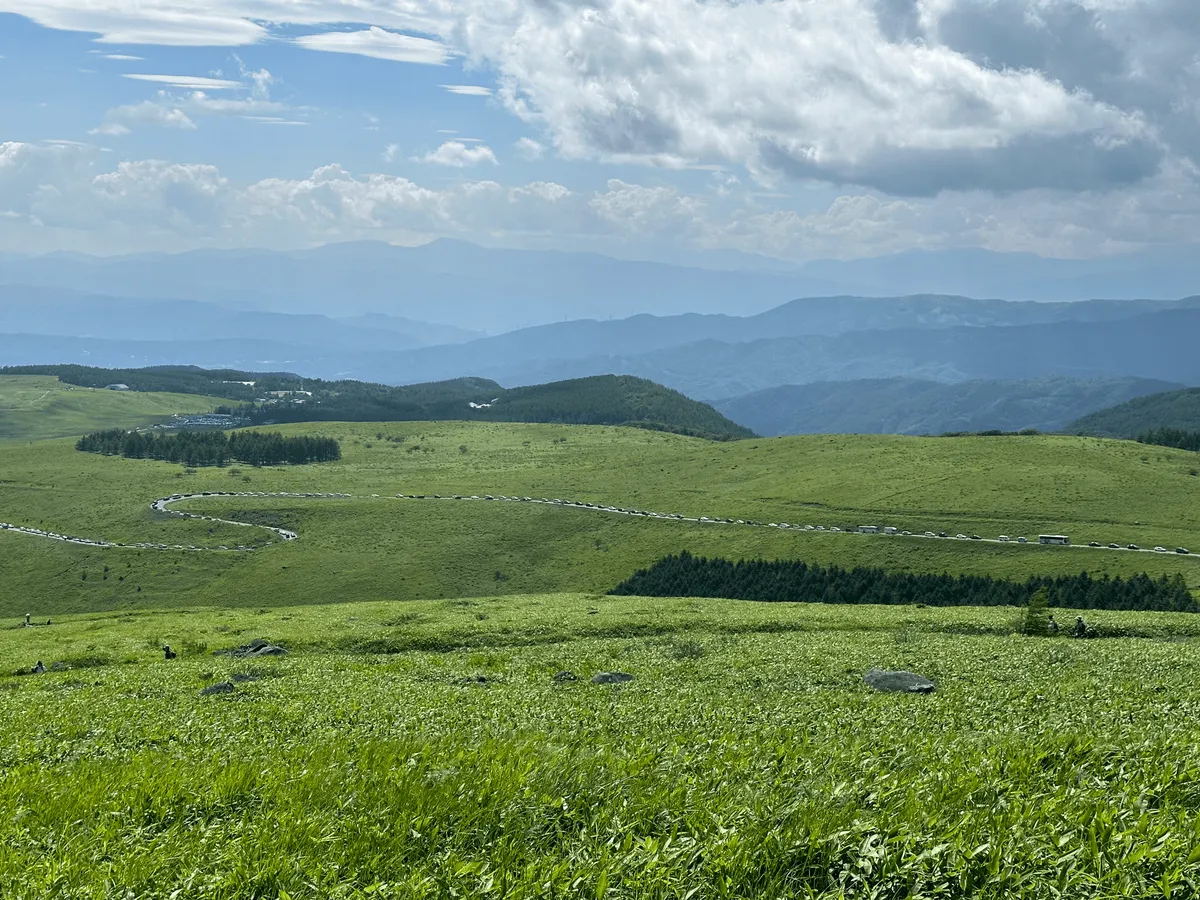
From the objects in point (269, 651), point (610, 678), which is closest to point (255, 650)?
point (269, 651)

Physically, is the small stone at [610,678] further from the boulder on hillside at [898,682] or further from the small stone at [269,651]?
the small stone at [269,651]

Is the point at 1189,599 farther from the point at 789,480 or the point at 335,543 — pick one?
the point at 335,543

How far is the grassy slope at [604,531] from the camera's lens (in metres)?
128

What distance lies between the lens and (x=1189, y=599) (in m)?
89.8

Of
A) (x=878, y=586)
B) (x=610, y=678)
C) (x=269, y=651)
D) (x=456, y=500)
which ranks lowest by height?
(x=878, y=586)

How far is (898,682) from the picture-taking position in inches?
1268

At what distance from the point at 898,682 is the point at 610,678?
11103 millimetres

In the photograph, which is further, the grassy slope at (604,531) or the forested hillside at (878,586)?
the grassy slope at (604,531)

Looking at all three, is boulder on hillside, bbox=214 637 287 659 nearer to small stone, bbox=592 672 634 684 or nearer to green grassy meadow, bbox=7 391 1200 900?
green grassy meadow, bbox=7 391 1200 900

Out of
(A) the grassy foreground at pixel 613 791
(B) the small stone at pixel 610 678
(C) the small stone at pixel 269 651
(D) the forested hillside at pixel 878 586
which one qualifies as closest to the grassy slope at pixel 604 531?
(D) the forested hillside at pixel 878 586

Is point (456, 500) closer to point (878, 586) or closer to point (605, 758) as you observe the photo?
point (878, 586)

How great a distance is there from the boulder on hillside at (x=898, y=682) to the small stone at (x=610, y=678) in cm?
937

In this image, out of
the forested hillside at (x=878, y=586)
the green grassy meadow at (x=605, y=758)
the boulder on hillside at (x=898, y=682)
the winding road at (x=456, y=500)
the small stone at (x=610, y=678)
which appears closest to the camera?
the green grassy meadow at (x=605, y=758)

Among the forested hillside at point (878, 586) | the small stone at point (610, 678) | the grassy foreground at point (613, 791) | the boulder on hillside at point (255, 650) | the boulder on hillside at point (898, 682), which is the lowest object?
the forested hillside at point (878, 586)
